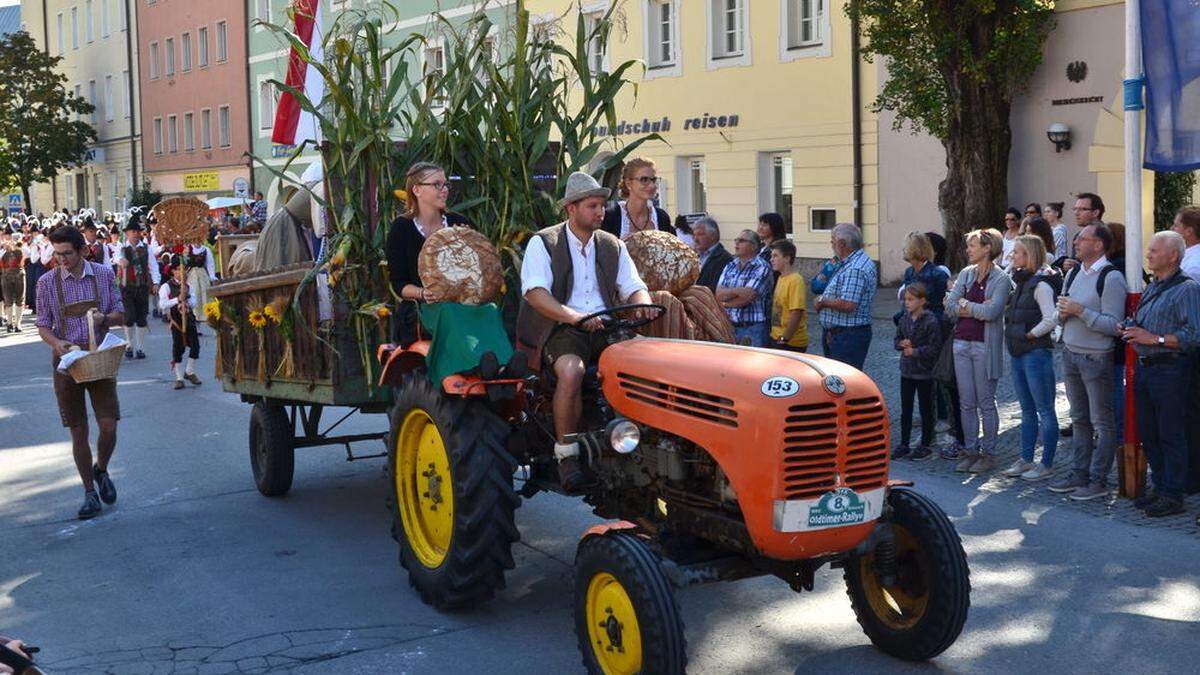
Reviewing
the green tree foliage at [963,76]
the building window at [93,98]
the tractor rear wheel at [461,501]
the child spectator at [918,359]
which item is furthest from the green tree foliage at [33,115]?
the tractor rear wheel at [461,501]

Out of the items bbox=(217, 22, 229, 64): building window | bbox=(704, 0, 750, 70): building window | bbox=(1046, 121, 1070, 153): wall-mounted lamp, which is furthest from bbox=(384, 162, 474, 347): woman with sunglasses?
bbox=(217, 22, 229, 64): building window

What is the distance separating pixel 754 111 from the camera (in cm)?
2903

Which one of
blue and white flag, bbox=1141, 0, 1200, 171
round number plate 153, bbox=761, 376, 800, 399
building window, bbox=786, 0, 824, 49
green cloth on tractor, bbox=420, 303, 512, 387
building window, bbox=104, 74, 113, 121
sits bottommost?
round number plate 153, bbox=761, 376, 800, 399

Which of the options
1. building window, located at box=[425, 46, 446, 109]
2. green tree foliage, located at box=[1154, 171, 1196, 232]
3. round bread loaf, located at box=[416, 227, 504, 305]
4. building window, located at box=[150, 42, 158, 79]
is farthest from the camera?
building window, located at box=[150, 42, 158, 79]

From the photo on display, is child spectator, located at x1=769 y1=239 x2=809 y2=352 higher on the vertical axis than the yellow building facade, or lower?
lower

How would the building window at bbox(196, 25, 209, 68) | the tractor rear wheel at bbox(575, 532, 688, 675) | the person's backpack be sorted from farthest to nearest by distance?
the building window at bbox(196, 25, 209, 68) → the person's backpack → the tractor rear wheel at bbox(575, 532, 688, 675)

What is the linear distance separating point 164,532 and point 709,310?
3998mm

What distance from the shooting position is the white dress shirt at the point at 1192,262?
9105mm

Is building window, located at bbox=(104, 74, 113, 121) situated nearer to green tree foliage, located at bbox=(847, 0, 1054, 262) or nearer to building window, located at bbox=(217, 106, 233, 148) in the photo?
building window, located at bbox=(217, 106, 233, 148)

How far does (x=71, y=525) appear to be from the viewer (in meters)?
9.32

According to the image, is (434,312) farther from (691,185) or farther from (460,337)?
(691,185)

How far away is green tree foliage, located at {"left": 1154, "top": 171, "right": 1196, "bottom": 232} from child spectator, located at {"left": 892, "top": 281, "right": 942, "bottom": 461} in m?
10.2

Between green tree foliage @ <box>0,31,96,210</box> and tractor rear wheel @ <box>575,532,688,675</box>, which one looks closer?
tractor rear wheel @ <box>575,532,688,675</box>

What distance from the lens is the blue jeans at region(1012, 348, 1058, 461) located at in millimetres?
9891
